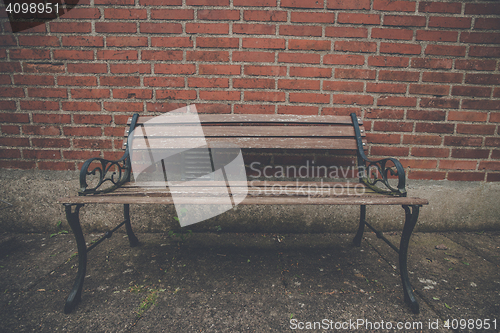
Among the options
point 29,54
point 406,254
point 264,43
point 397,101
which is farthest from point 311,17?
point 29,54

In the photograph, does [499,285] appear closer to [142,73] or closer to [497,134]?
[497,134]

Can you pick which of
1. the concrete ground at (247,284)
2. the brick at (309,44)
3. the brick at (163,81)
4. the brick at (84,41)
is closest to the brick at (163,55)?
the brick at (163,81)

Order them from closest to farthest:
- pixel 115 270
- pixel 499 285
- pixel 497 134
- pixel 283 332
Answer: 1. pixel 283 332
2. pixel 499 285
3. pixel 115 270
4. pixel 497 134

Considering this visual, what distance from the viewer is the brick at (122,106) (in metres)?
1.95

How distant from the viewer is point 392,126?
1.96 meters

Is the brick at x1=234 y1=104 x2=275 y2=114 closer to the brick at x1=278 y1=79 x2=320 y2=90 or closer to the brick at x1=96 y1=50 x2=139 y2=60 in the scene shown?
the brick at x1=278 y1=79 x2=320 y2=90

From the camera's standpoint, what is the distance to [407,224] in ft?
4.32

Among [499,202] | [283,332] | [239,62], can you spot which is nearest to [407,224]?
[283,332]

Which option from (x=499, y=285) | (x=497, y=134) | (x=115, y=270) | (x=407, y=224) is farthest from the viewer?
(x=497, y=134)

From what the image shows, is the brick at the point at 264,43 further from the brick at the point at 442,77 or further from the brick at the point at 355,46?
the brick at the point at 442,77

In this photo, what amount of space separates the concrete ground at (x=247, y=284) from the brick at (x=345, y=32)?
166cm

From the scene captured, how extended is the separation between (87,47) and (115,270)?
5.70 feet

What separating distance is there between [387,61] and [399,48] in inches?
5.1

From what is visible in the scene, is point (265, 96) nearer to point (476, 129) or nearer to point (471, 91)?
point (471, 91)
